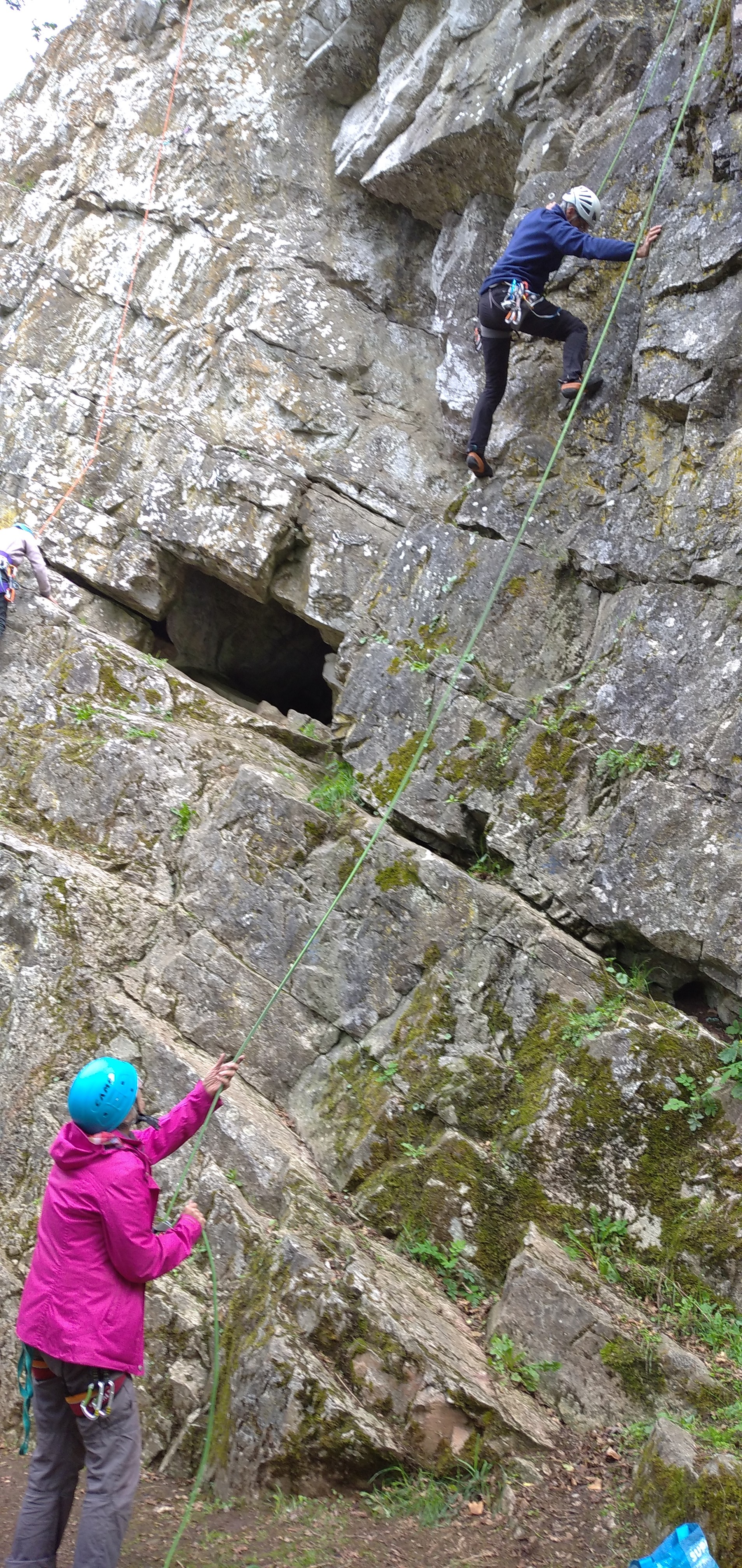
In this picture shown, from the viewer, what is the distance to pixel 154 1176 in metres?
6.09

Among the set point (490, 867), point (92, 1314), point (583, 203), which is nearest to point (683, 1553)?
Answer: point (92, 1314)

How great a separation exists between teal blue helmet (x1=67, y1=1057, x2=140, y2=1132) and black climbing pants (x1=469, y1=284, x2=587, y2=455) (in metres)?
6.32

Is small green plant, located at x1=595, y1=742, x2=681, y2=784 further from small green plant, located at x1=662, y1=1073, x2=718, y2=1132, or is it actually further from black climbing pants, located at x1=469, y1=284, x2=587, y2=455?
black climbing pants, located at x1=469, y1=284, x2=587, y2=455

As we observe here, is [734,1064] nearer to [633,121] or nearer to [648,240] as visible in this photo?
[648,240]

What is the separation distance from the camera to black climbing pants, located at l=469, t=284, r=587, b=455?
25.3 feet

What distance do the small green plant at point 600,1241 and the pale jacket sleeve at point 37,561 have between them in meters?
6.96

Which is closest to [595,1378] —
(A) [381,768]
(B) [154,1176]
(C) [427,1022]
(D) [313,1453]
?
(D) [313,1453]

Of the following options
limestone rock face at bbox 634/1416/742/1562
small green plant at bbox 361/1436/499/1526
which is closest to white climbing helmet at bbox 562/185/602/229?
limestone rock face at bbox 634/1416/742/1562

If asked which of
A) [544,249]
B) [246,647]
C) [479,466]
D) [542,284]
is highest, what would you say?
[544,249]

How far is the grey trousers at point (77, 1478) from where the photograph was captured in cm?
349

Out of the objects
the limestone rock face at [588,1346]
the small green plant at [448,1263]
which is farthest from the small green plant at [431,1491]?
the small green plant at [448,1263]

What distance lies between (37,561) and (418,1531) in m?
7.80

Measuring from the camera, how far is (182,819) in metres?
7.87

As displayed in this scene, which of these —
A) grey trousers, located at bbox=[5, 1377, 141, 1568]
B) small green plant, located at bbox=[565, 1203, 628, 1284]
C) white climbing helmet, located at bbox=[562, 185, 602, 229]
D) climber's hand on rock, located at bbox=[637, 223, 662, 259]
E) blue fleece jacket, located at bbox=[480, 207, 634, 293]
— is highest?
white climbing helmet, located at bbox=[562, 185, 602, 229]
